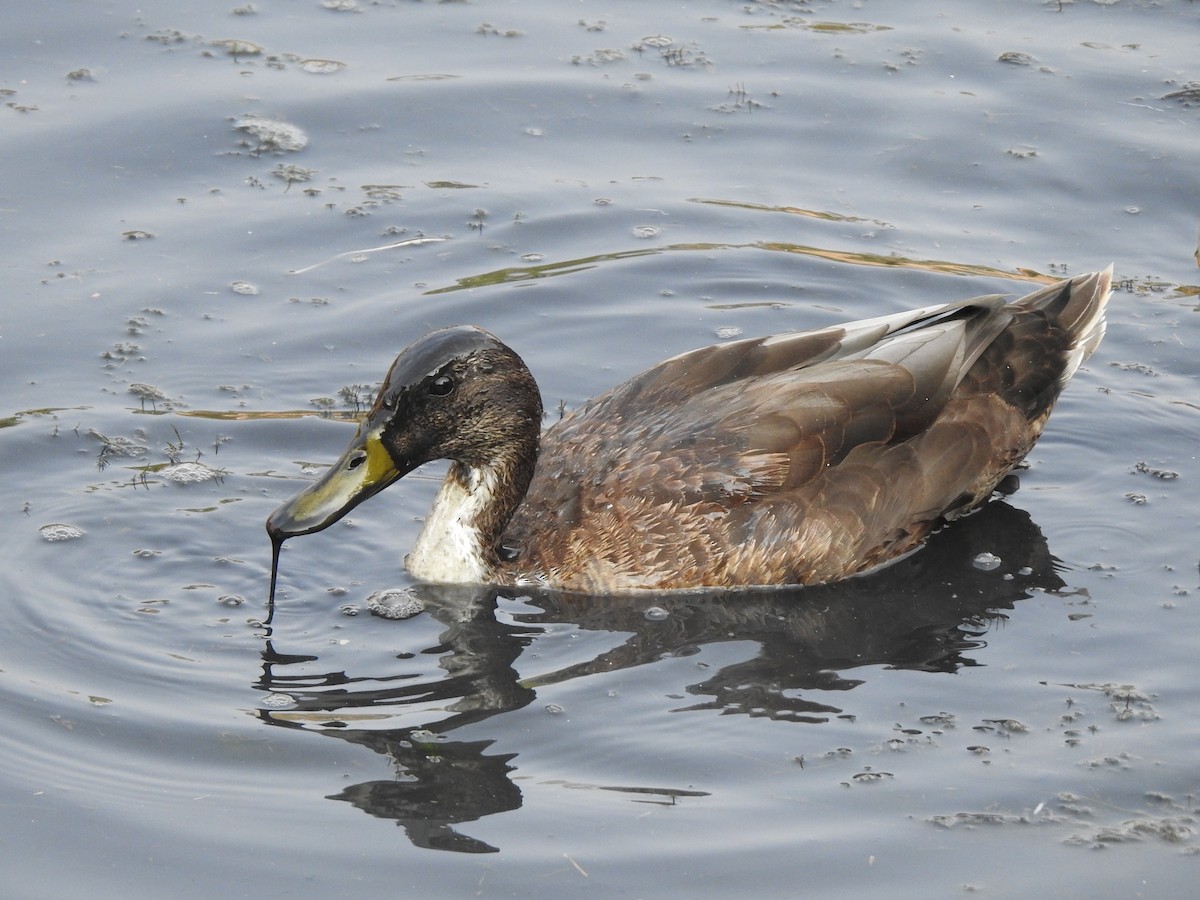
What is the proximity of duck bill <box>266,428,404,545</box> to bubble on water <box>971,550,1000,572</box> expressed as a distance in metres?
2.99

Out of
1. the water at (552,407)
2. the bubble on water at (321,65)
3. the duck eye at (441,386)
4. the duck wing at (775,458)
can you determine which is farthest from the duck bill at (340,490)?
the bubble on water at (321,65)

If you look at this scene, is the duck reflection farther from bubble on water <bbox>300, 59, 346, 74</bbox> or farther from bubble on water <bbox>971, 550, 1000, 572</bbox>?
bubble on water <bbox>300, 59, 346, 74</bbox>

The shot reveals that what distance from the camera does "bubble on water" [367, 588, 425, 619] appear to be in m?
8.37

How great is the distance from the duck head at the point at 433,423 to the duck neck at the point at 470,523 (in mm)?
56

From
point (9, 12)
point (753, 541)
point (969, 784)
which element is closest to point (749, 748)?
point (969, 784)

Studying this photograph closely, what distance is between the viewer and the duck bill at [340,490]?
809cm

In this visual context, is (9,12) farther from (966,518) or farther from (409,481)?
(966,518)

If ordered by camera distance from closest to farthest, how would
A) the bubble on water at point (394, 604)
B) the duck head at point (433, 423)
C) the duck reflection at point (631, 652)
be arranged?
the duck reflection at point (631, 652)
the duck head at point (433, 423)
the bubble on water at point (394, 604)

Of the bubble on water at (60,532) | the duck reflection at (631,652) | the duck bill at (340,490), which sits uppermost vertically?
the duck bill at (340,490)

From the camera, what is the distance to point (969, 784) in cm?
705

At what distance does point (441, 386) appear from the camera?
8.42 meters

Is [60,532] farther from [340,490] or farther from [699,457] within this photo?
[699,457]

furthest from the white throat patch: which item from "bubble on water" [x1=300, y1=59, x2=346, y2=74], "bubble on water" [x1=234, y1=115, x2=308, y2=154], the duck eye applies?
"bubble on water" [x1=300, y1=59, x2=346, y2=74]

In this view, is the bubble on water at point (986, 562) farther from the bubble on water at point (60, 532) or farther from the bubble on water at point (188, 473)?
the bubble on water at point (60, 532)
